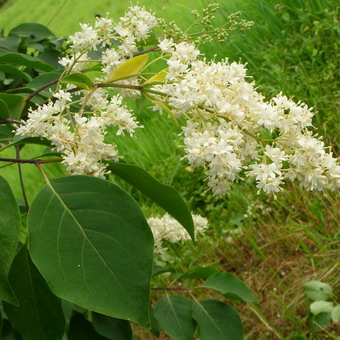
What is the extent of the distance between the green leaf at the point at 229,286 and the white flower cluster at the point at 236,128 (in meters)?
0.44

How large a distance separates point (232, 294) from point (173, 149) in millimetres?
1683

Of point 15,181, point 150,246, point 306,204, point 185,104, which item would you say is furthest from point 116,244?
point 15,181

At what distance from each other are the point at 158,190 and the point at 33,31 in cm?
97

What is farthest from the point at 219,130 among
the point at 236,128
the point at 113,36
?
the point at 113,36

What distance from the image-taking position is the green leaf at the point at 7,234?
617 mm

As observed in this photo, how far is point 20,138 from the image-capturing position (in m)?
0.78

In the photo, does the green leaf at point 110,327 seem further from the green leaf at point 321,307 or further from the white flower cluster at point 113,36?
the green leaf at point 321,307

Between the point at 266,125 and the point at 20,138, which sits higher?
the point at 266,125

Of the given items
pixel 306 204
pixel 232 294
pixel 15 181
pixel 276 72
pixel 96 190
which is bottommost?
pixel 15 181

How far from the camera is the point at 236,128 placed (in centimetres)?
67

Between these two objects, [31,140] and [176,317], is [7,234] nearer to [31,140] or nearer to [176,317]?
[31,140]

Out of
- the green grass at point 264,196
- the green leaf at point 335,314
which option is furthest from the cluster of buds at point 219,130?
the green leaf at point 335,314

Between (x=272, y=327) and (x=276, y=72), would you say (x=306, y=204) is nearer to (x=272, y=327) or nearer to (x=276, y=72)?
(x=272, y=327)

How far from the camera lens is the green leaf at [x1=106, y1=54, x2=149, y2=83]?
0.72 m
